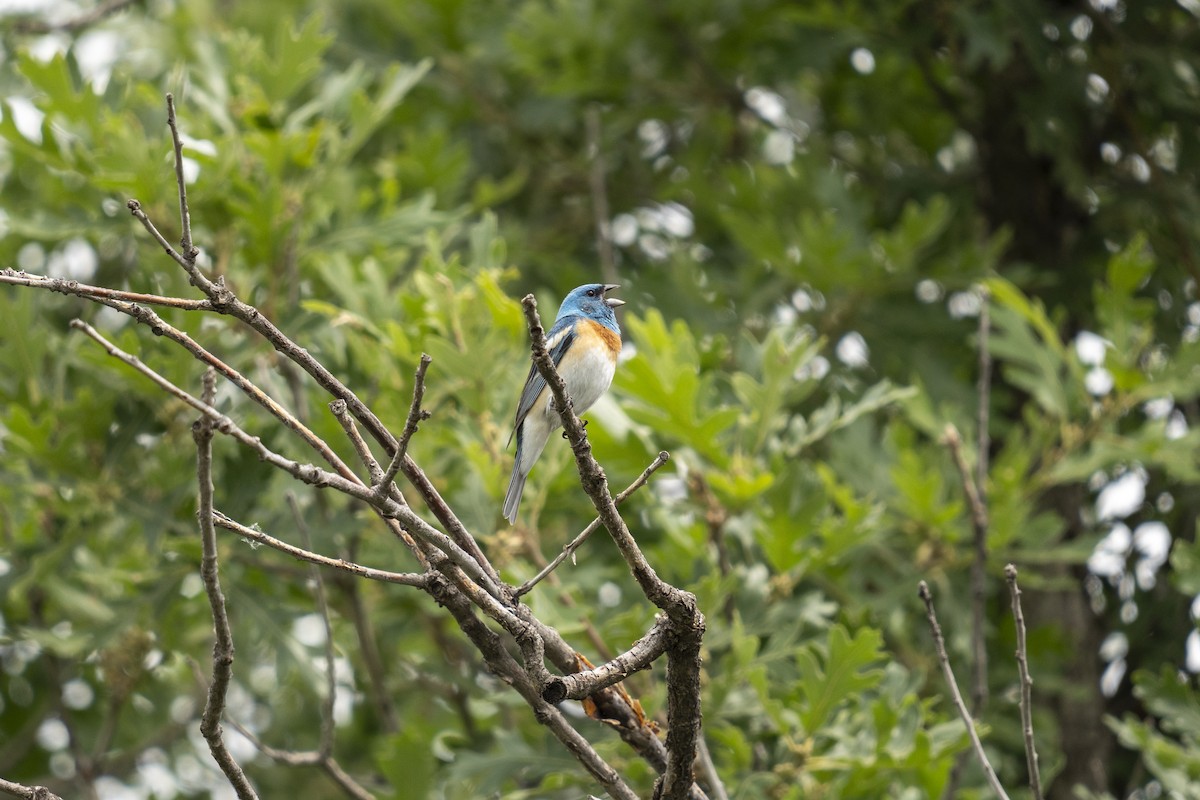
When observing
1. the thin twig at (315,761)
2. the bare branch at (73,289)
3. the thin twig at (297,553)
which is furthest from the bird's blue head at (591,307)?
the bare branch at (73,289)

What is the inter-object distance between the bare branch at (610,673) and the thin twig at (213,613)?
620 millimetres

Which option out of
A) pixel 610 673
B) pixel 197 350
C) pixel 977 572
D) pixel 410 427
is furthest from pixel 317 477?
pixel 977 572

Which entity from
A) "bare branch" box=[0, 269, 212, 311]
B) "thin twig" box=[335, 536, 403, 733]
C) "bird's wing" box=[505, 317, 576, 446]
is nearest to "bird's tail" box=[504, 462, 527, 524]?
"bird's wing" box=[505, 317, 576, 446]

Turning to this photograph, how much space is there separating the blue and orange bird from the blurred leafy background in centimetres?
9

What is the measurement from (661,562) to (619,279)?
223 centimetres

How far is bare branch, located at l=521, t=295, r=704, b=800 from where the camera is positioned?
2594 millimetres

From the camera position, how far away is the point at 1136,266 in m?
5.39

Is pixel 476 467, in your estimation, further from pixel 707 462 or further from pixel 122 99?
pixel 122 99

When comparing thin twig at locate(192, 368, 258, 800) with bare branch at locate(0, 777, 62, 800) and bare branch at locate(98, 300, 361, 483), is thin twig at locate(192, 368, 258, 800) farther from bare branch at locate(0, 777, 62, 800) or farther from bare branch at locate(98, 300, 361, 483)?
bare branch at locate(0, 777, 62, 800)

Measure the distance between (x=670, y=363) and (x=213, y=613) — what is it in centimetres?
224

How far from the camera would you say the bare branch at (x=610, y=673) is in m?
2.54

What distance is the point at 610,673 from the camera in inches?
103

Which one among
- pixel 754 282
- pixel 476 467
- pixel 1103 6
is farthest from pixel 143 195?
pixel 1103 6

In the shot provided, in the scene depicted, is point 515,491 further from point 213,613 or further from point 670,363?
point 213,613
